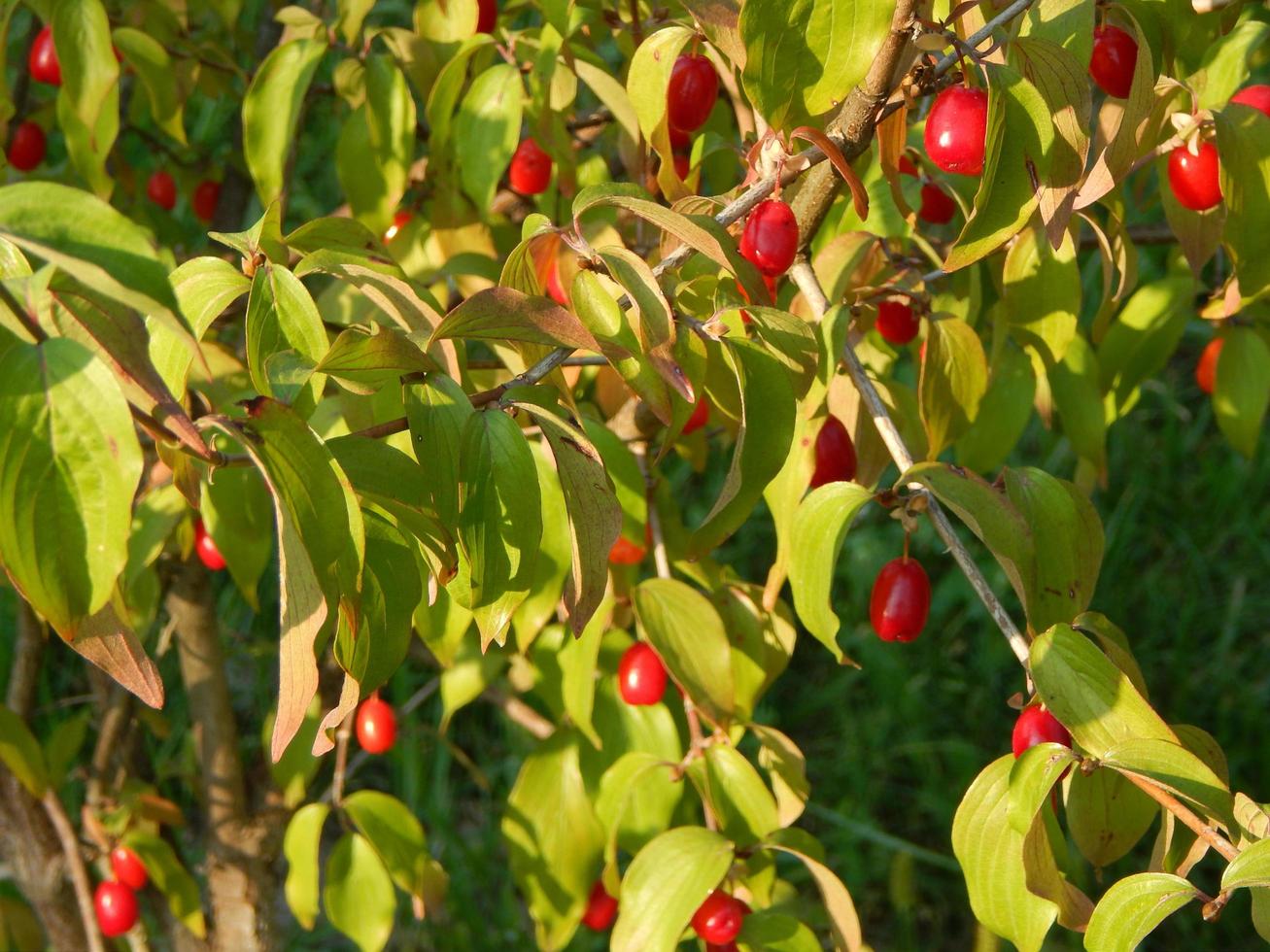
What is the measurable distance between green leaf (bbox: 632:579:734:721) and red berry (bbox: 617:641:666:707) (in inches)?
3.8

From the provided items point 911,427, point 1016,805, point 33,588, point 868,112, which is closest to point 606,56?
point 911,427

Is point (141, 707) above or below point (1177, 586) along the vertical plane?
above

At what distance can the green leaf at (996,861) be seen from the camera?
84 cm

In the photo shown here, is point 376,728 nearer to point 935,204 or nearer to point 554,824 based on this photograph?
point 554,824

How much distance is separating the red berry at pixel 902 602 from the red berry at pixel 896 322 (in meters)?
0.19

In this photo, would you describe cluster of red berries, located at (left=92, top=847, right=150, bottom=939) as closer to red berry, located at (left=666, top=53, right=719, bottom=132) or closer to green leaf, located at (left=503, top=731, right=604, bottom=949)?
green leaf, located at (left=503, top=731, right=604, bottom=949)

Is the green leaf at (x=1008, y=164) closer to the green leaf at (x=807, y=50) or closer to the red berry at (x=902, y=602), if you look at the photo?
the green leaf at (x=807, y=50)

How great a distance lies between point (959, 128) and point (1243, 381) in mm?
620

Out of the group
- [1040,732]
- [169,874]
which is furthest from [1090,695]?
[169,874]

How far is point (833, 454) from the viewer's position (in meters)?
1.05

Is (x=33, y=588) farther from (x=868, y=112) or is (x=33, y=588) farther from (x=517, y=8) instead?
(x=517, y=8)

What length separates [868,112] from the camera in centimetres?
83

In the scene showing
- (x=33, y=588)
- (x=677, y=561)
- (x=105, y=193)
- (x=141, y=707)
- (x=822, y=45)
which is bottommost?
(x=141, y=707)

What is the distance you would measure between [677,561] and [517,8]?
1.91 ft
